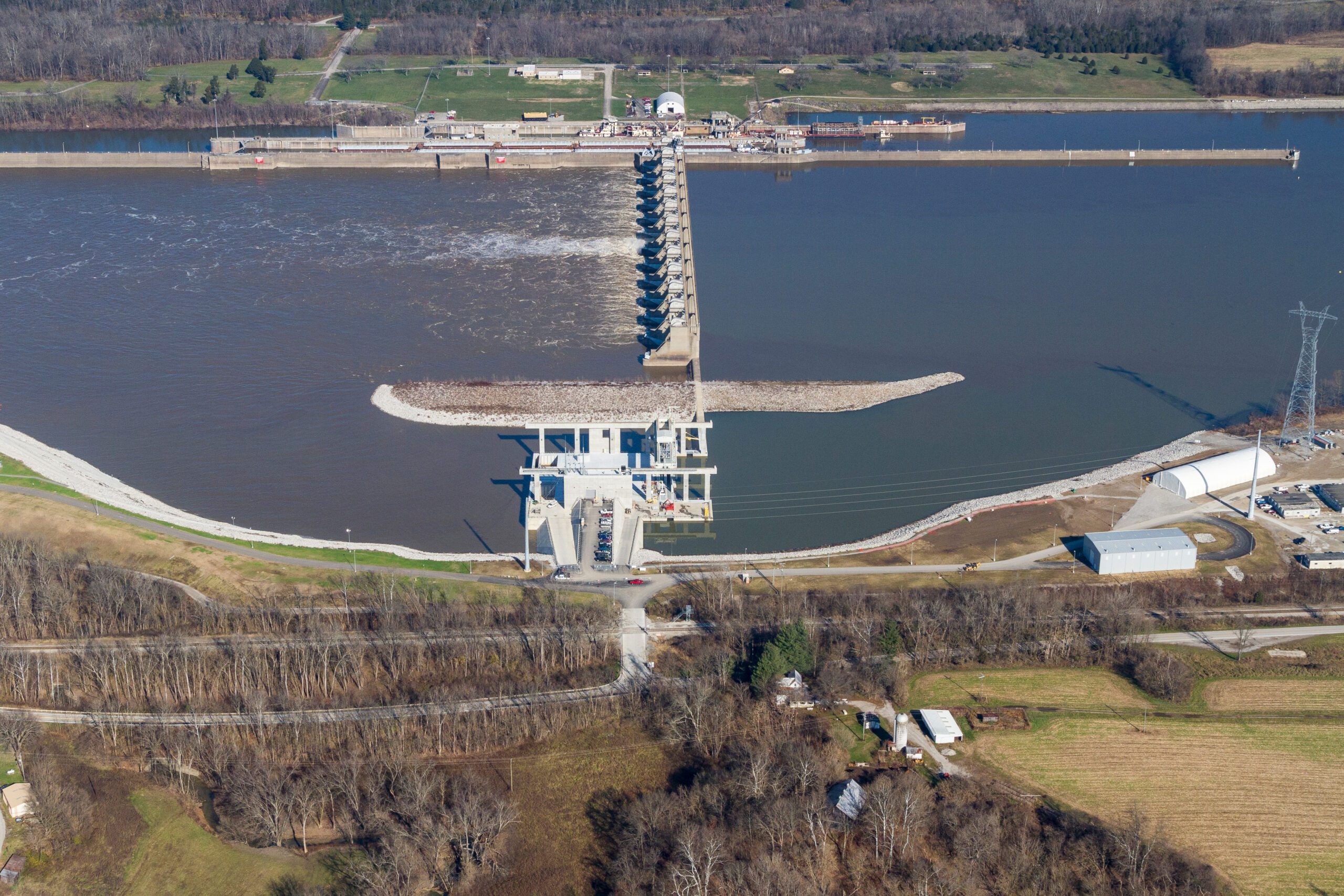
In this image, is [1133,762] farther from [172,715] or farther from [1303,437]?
[172,715]

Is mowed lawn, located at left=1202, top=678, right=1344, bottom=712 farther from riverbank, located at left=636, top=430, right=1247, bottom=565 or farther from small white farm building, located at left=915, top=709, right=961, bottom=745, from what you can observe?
riverbank, located at left=636, top=430, right=1247, bottom=565

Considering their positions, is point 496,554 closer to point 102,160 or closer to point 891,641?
point 891,641

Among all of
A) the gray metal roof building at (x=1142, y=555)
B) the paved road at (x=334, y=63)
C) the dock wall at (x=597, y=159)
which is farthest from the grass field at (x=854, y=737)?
the paved road at (x=334, y=63)

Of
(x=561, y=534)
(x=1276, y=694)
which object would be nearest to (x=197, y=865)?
(x=561, y=534)

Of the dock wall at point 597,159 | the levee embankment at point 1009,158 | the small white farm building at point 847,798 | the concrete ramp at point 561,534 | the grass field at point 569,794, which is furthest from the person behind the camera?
the levee embankment at point 1009,158

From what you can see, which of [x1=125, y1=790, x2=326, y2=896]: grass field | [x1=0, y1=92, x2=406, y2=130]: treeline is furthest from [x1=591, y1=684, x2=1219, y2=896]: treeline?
[x1=0, y1=92, x2=406, y2=130]: treeline

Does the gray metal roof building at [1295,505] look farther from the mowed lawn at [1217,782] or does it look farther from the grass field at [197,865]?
the grass field at [197,865]
